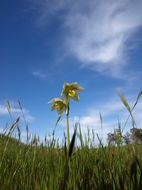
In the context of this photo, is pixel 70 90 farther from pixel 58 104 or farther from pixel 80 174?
pixel 80 174

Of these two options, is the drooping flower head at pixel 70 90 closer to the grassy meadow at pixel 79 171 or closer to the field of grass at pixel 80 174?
the grassy meadow at pixel 79 171

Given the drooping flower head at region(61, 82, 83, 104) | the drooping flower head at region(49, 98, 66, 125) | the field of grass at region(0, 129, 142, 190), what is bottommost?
the field of grass at region(0, 129, 142, 190)

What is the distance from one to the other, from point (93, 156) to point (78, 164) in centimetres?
61

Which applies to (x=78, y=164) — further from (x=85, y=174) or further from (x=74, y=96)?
(x=74, y=96)

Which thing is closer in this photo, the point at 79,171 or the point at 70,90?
the point at 79,171

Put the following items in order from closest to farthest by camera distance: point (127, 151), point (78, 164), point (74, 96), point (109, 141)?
point (78, 164)
point (109, 141)
point (127, 151)
point (74, 96)

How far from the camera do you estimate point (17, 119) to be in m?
1.59

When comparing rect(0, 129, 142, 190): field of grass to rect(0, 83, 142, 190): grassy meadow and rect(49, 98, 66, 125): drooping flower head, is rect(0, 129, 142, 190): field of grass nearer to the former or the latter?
rect(0, 83, 142, 190): grassy meadow

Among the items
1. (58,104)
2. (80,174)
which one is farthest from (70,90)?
(80,174)

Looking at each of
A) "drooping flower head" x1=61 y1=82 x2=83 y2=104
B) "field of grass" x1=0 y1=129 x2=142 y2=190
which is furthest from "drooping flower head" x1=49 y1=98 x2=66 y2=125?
"field of grass" x1=0 y1=129 x2=142 y2=190

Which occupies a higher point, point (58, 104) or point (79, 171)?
point (58, 104)

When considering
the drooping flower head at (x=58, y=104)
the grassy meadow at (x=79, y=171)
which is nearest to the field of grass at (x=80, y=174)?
the grassy meadow at (x=79, y=171)

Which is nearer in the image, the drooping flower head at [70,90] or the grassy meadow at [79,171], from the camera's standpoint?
the grassy meadow at [79,171]

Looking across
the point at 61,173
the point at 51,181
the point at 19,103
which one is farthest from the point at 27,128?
the point at 51,181
